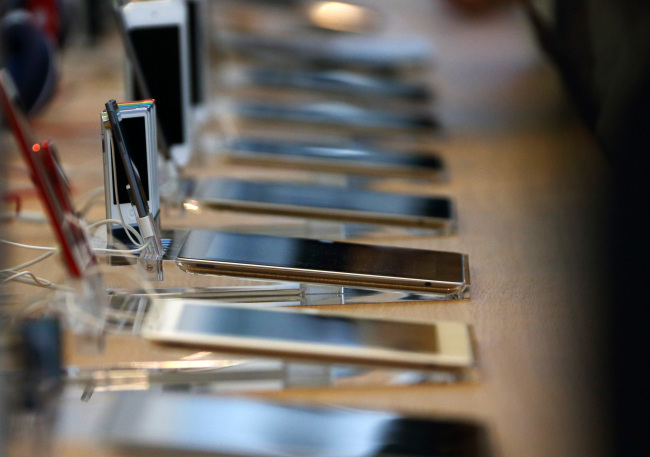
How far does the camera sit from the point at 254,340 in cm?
48

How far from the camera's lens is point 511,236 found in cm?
79

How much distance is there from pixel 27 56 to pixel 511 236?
76 centimetres

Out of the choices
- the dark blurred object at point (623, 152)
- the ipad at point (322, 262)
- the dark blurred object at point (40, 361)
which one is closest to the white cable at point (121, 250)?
the ipad at point (322, 262)

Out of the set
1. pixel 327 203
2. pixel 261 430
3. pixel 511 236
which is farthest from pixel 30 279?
pixel 511 236

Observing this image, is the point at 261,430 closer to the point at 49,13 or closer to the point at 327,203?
the point at 327,203

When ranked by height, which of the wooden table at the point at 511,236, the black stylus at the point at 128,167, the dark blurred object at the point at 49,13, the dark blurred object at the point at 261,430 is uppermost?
the dark blurred object at the point at 49,13

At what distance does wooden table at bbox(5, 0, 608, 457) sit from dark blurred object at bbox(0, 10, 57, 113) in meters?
0.05

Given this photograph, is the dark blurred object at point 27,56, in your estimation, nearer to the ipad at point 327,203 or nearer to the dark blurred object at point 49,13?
the dark blurred object at point 49,13

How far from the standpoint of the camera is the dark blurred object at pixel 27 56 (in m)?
1.10

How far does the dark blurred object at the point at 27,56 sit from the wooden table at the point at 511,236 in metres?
0.05

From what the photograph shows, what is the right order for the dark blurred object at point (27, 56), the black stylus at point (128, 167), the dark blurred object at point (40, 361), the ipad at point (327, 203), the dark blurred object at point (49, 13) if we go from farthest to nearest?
the dark blurred object at point (49, 13) < the dark blurred object at point (27, 56) < the ipad at point (327, 203) < the black stylus at point (128, 167) < the dark blurred object at point (40, 361)

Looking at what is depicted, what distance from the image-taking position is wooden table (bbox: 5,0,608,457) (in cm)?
49

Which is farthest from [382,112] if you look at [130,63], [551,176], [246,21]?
[246,21]

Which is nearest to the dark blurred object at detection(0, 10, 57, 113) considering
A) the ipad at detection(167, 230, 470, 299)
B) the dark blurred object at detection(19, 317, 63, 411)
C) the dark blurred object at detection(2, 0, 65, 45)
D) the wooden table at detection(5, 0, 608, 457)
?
the wooden table at detection(5, 0, 608, 457)
